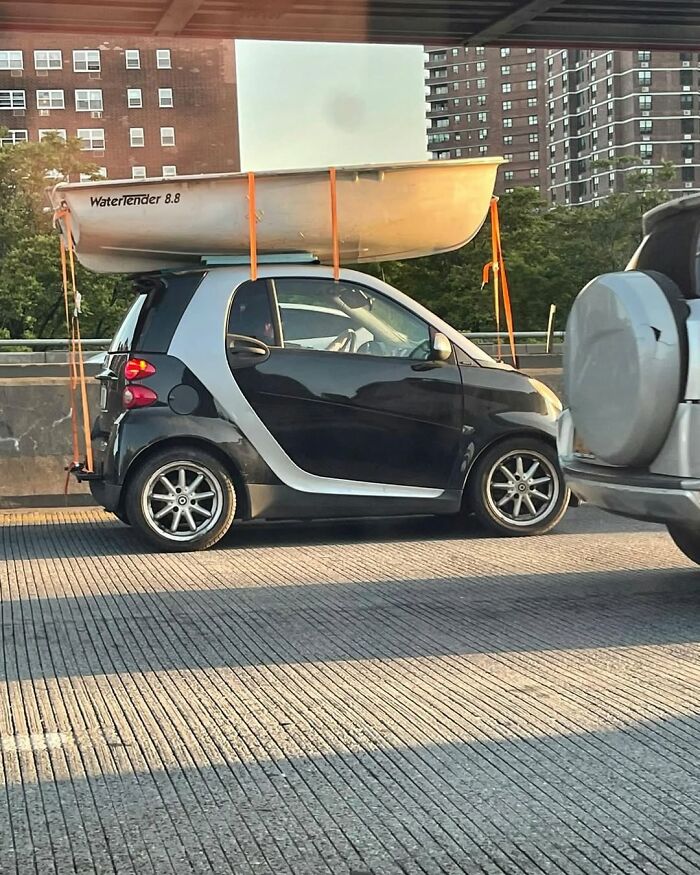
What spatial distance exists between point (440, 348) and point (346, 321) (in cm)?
68

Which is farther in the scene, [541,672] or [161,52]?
[161,52]

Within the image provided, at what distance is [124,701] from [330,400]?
405cm

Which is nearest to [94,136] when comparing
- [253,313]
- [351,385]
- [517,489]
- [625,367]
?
[253,313]

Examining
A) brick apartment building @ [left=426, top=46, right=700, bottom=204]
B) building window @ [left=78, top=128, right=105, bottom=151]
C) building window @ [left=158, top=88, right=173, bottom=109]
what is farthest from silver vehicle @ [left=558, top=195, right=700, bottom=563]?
brick apartment building @ [left=426, top=46, right=700, bottom=204]

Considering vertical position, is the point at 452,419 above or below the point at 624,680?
above

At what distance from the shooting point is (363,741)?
413 cm

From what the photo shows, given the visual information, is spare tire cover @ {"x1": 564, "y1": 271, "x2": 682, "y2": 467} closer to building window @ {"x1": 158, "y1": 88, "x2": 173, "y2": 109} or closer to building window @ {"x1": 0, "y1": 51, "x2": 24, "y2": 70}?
building window @ {"x1": 158, "y1": 88, "x2": 173, "y2": 109}

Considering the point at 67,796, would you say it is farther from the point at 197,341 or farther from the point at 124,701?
the point at 197,341

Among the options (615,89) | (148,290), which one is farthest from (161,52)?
(148,290)

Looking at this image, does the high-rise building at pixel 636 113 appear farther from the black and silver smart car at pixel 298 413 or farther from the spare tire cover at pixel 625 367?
the spare tire cover at pixel 625 367

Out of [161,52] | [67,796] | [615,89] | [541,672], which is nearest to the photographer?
[67,796]

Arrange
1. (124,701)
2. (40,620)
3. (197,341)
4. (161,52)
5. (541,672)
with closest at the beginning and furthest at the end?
(124,701)
(541,672)
(40,620)
(197,341)
(161,52)

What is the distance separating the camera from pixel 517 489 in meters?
8.77

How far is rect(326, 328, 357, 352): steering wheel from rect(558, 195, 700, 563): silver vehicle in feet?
7.98
